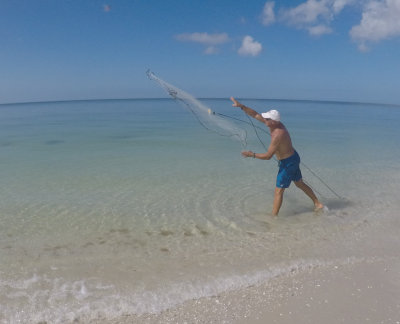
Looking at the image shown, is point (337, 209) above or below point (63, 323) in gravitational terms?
above

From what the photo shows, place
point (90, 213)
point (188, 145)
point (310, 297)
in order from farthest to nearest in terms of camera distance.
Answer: point (188, 145)
point (90, 213)
point (310, 297)

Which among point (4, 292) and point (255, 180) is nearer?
point (4, 292)

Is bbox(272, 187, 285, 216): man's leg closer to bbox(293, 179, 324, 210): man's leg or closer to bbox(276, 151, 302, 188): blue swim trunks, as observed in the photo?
bbox(276, 151, 302, 188): blue swim trunks

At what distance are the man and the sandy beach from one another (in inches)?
85.9

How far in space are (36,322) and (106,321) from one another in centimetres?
76

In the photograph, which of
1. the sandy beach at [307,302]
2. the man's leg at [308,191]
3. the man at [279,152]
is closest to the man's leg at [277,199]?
the man at [279,152]

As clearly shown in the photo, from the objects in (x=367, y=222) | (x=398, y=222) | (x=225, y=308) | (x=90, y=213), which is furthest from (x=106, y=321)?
(x=398, y=222)

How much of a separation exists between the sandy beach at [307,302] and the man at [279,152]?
7.16 ft

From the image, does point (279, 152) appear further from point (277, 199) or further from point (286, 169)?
point (277, 199)

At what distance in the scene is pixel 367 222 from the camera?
638 centimetres

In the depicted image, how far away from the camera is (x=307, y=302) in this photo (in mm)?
3828

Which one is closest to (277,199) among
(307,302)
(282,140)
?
(282,140)

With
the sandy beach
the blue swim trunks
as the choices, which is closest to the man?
the blue swim trunks

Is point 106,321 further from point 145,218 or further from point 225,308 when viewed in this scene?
point 145,218
